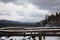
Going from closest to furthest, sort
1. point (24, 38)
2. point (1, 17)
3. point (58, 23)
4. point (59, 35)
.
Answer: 1. point (24, 38)
2. point (59, 35)
3. point (58, 23)
4. point (1, 17)

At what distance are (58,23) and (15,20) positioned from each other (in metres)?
2.08

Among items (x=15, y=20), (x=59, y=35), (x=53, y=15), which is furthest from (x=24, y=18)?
(x=59, y=35)

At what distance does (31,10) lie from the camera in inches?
269

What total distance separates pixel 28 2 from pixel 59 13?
1.70 meters

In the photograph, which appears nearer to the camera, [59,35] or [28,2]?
[59,35]

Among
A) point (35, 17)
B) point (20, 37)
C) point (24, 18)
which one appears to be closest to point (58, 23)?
point (35, 17)

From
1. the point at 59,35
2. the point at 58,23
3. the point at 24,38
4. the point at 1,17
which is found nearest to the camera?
the point at 24,38

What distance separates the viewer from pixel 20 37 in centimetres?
332

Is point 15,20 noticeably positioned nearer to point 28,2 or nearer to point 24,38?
point 28,2

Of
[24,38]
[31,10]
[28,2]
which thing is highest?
[28,2]

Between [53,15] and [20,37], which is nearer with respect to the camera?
[20,37]

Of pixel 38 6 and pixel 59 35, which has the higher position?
pixel 38 6

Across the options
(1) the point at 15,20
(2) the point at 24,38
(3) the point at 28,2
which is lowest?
(2) the point at 24,38

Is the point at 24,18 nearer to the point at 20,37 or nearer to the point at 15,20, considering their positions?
the point at 15,20
